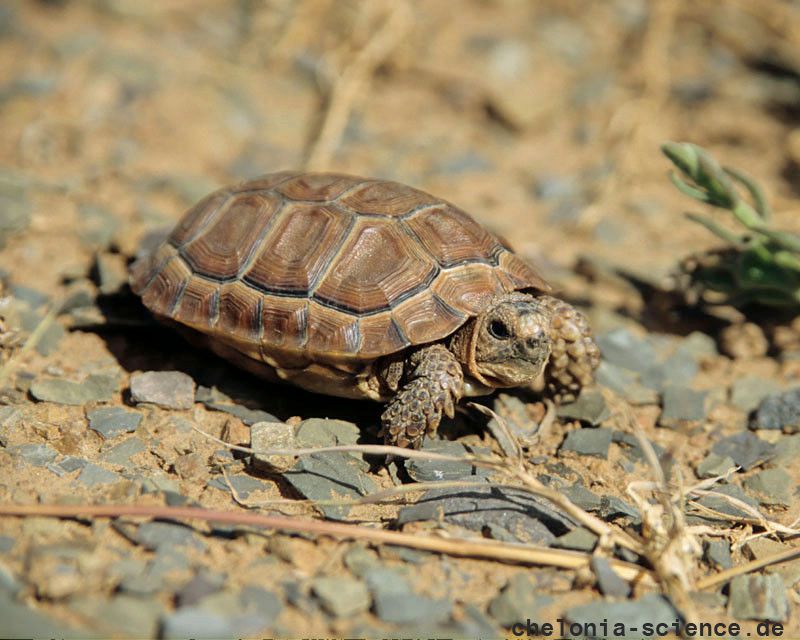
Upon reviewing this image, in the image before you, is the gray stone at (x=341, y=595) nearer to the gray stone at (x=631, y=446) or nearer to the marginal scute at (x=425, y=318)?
the marginal scute at (x=425, y=318)

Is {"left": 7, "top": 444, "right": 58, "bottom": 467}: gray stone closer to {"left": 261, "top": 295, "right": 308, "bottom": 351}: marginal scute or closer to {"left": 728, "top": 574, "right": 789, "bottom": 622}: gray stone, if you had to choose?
{"left": 261, "top": 295, "right": 308, "bottom": 351}: marginal scute

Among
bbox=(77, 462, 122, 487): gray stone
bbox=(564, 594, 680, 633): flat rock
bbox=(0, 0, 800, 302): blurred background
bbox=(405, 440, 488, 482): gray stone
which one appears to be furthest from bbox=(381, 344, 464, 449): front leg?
bbox=(0, 0, 800, 302): blurred background

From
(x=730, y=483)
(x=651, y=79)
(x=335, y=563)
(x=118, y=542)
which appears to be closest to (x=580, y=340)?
(x=730, y=483)

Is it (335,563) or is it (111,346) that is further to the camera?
(111,346)

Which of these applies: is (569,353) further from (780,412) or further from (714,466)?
(780,412)

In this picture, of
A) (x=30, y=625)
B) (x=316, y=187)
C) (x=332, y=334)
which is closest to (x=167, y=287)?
(x=316, y=187)

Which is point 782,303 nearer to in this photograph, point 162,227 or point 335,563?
point 335,563
